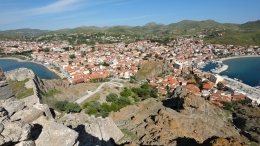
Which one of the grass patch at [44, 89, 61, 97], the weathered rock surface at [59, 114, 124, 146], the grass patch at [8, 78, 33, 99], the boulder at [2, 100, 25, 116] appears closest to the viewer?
the boulder at [2, 100, 25, 116]

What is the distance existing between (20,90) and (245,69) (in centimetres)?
10066

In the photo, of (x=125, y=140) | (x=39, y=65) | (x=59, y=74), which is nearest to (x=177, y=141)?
(x=125, y=140)

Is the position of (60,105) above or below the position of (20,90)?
below

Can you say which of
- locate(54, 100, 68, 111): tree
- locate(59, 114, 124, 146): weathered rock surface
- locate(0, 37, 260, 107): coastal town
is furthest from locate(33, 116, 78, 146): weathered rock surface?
locate(0, 37, 260, 107): coastal town

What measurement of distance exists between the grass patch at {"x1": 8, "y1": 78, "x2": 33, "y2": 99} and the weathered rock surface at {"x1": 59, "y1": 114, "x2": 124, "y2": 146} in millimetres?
8640

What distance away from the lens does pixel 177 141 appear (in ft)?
45.6

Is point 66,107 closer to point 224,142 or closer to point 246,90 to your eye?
point 224,142

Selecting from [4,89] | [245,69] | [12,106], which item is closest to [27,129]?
[12,106]

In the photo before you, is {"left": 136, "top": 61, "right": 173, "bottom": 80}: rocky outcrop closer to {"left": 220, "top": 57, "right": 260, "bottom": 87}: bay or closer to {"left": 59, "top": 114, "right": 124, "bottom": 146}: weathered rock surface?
{"left": 220, "top": 57, "right": 260, "bottom": 87}: bay

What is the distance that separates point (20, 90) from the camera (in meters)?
24.1

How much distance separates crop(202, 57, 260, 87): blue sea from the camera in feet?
268

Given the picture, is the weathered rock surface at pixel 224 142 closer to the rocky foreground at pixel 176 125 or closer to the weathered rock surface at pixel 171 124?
the rocky foreground at pixel 176 125

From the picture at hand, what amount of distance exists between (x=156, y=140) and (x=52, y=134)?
26.9 feet

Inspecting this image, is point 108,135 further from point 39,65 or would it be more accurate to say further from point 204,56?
point 204,56
